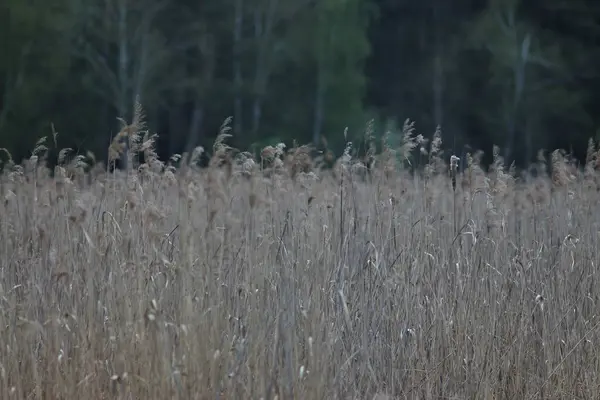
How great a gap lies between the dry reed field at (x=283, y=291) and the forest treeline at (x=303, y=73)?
536 inches

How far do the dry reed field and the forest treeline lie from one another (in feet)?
44.7

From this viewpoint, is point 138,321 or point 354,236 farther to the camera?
point 354,236

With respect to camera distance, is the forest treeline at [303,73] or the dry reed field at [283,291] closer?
the dry reed field at [283,291]

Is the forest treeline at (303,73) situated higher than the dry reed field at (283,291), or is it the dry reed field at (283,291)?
the forest treeline at (303,73)

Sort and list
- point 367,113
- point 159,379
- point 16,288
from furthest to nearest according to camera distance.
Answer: point 367,113 → point 16,288 → point 159,379

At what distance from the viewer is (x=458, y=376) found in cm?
429

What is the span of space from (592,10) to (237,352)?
18849 mm

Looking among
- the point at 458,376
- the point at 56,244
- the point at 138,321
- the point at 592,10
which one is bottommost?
the point at 458,376

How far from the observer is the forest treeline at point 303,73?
723 inches

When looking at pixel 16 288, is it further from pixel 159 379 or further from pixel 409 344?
pixel 409 344

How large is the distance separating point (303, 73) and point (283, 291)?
16.8m

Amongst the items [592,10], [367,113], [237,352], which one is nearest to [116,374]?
[237,352]

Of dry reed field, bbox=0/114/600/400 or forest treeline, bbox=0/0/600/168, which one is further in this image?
forest treeline, bbox=0/0/600/168

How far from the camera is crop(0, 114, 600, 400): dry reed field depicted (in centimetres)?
365
